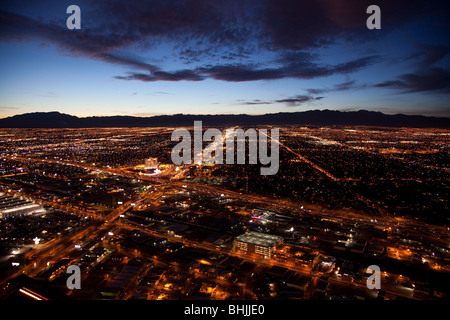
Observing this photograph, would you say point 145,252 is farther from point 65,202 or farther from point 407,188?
point 407,188

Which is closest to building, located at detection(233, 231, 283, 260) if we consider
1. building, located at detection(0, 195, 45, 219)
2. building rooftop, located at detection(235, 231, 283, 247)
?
building rooftop, located at detection(235, 231, 283, 247)

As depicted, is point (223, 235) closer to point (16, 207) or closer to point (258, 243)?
point (258, 243)

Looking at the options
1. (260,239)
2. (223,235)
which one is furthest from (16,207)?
(260,239)

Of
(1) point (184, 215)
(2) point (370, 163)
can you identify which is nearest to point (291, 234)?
(1) point (184, 215)

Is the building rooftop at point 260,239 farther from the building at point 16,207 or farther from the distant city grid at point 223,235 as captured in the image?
the building at point 16,207

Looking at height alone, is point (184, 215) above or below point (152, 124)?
below

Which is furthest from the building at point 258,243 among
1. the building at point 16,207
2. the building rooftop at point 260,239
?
the building at point 16,207
